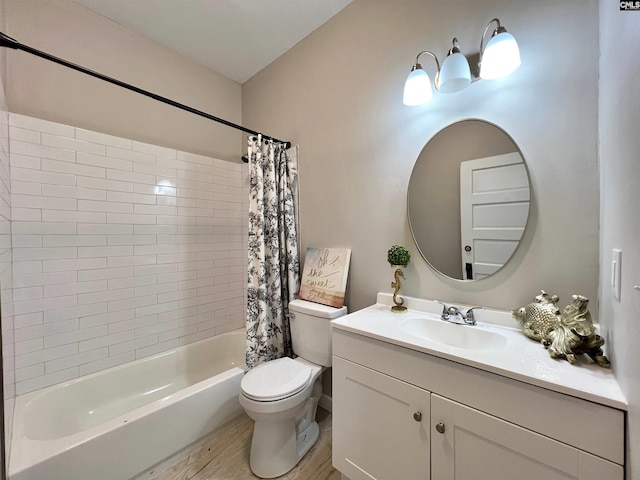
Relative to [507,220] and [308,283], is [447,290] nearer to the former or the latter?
[507,220]

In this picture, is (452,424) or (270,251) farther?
(270,251)

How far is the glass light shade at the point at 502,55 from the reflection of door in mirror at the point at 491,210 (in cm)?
35

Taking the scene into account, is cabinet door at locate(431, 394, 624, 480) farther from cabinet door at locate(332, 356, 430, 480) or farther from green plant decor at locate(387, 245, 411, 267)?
green plant decor at locate(387, 245, 411, 267)

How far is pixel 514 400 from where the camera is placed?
76 centimetres

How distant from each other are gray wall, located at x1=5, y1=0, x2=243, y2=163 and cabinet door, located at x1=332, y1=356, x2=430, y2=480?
2222 mm

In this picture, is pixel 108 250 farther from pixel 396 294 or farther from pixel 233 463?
pixel 396 294

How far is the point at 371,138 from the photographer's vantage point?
161 cm

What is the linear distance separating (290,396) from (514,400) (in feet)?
3.26

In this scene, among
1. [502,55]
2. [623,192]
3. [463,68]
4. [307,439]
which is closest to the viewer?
[623,192]

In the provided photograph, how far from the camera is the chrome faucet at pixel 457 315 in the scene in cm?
118

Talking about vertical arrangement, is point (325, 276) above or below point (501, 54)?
below

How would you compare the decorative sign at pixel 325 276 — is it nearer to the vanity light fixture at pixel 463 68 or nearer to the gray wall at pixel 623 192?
the vanity light fixture at pixel 463 68

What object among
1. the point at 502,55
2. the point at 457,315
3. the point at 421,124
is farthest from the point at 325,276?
the point at 502,55

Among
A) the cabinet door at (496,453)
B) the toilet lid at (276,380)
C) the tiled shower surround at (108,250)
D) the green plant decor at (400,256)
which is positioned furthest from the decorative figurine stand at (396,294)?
the tiled shower surround at (108,250)
